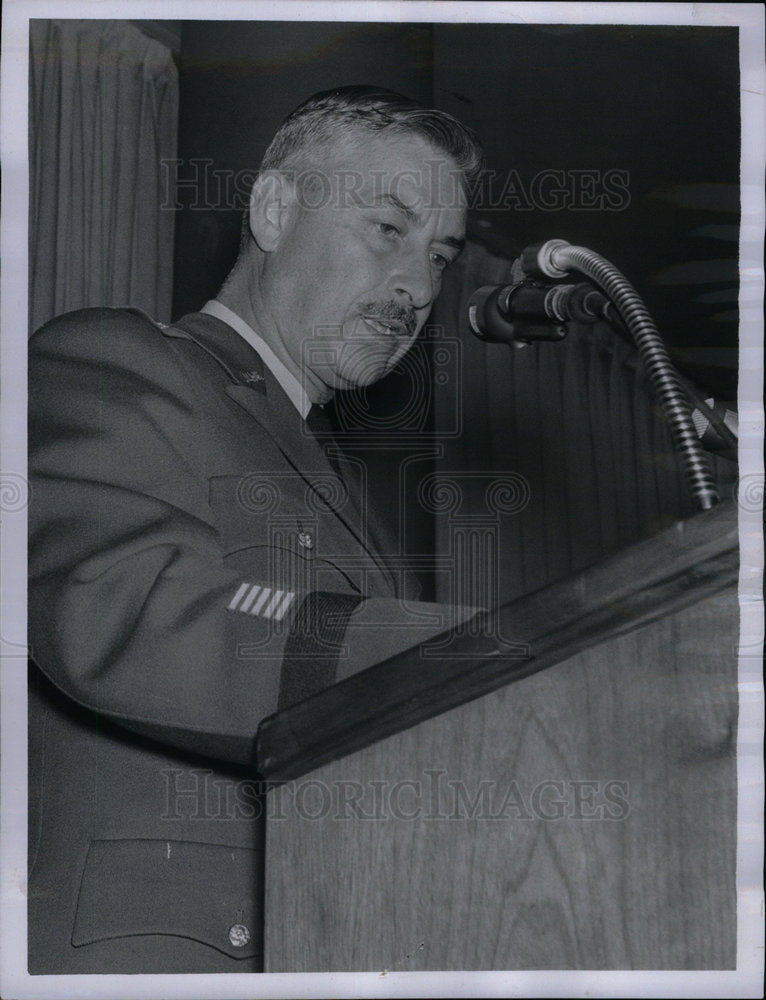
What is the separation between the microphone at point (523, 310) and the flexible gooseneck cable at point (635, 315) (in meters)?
0.02

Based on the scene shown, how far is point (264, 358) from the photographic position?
60.6 inches

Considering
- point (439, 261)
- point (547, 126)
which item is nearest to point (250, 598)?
point (439, 261)

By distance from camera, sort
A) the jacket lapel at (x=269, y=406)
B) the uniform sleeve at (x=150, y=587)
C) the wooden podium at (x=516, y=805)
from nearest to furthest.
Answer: the wooden podium at (x=516, y=805) < the uniform sleeve at (x=150, y=587) < the jacket lapel at (x=269, y=406)

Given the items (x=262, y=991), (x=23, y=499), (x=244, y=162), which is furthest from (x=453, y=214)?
(x=262, y=991)

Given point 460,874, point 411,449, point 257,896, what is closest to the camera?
point 460,874

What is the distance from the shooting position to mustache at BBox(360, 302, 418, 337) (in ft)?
5.03

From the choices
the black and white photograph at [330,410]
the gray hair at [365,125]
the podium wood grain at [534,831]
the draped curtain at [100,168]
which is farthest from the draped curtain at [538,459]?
the draped curtain at [100,168]

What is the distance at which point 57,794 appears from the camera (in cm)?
146

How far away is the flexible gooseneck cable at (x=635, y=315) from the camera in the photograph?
153cm

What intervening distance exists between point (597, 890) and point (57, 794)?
0.62 meters

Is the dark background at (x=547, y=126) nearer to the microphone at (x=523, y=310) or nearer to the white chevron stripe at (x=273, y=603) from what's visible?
the microphone at (x=523, y=310)

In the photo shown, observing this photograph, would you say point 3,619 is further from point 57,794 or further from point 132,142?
point 132,142

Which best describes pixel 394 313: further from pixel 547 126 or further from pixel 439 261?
pixel 547 126

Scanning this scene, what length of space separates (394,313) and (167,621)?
1.49 ft
